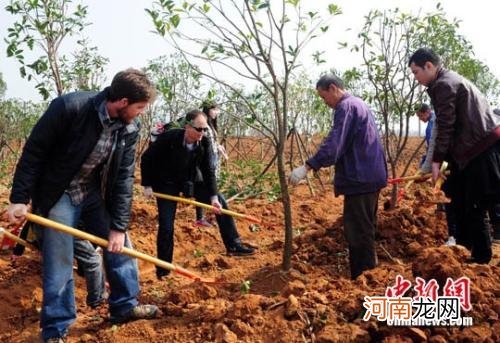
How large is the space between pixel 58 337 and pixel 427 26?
211 inches

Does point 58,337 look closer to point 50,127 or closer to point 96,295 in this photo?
point 96,295

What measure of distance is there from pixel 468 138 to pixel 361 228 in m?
1.06

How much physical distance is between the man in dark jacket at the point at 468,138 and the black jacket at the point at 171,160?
2.15m

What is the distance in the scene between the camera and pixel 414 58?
3.97 meters

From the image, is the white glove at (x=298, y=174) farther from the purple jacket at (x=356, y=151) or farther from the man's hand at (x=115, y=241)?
the man's hand at (x=115, y=241)

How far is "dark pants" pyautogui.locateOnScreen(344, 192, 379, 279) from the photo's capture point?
12.6 ft

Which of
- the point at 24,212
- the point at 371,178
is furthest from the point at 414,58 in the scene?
the point at 24,212

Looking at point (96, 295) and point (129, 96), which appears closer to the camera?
point (129, 96)

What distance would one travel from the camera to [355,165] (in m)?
3.79

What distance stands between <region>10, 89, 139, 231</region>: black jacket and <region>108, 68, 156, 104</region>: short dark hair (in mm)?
137

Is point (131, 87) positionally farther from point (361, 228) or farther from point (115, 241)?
point (361, 228)

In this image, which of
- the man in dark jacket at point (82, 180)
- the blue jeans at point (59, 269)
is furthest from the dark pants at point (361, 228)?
the blue jeans at point (59, 269)

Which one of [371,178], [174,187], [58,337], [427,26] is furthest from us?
[427,26]

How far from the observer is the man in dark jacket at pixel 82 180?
2832 mm
